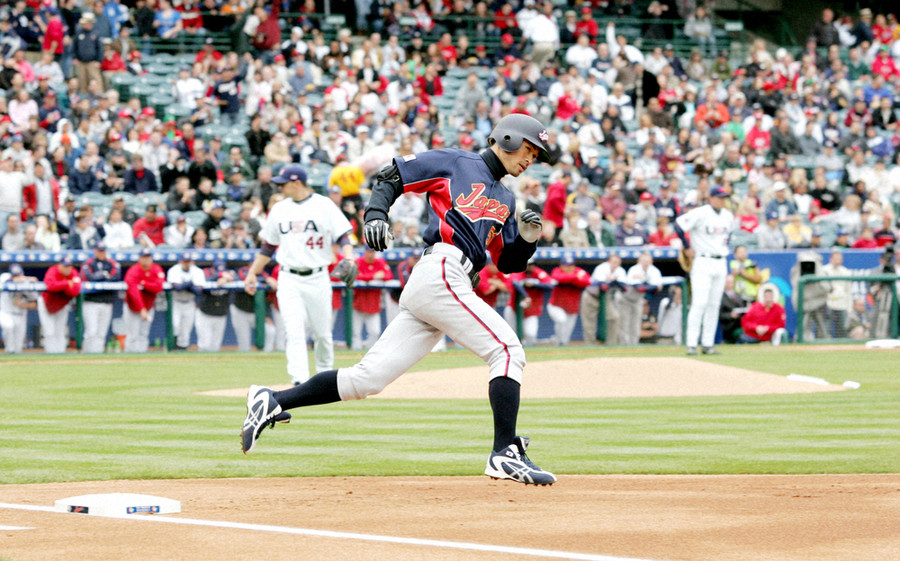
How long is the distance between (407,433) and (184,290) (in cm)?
1063

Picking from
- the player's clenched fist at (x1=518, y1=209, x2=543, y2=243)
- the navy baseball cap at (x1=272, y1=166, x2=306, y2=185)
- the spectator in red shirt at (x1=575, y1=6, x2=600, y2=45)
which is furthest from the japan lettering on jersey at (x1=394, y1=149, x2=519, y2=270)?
the spectator in red shirt at (x1=575, y1=6, x2=600, y2=45)

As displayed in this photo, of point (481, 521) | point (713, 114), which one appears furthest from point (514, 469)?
point (713, 114)

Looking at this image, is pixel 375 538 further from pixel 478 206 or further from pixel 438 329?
pixel 478 206

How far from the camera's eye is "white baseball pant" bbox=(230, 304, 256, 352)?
782 inches

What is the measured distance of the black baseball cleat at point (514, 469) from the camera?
637 cm

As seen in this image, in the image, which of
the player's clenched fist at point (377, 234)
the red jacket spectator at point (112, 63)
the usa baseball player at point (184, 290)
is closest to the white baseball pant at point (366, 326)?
the usa baseball player at point (184, 290)

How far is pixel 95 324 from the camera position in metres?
19.4

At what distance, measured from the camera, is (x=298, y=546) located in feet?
16.0

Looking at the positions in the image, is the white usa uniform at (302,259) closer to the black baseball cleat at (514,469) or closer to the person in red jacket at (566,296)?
the black baseball cleat at (514,469)

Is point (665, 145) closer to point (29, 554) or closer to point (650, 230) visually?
point (650, 230)

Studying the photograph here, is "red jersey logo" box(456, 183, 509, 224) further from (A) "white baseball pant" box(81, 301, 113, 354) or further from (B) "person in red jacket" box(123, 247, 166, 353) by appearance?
(A) "white baseball pant" box(81, 301, 113, 354)

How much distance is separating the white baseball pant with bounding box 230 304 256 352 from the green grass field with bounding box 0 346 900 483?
14.5 feet

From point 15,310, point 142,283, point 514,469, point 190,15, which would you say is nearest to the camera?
point 514,469

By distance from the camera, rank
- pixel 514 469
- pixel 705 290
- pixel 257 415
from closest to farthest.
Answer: pixel 514 469, pixel 257 415, pixel 705 290
